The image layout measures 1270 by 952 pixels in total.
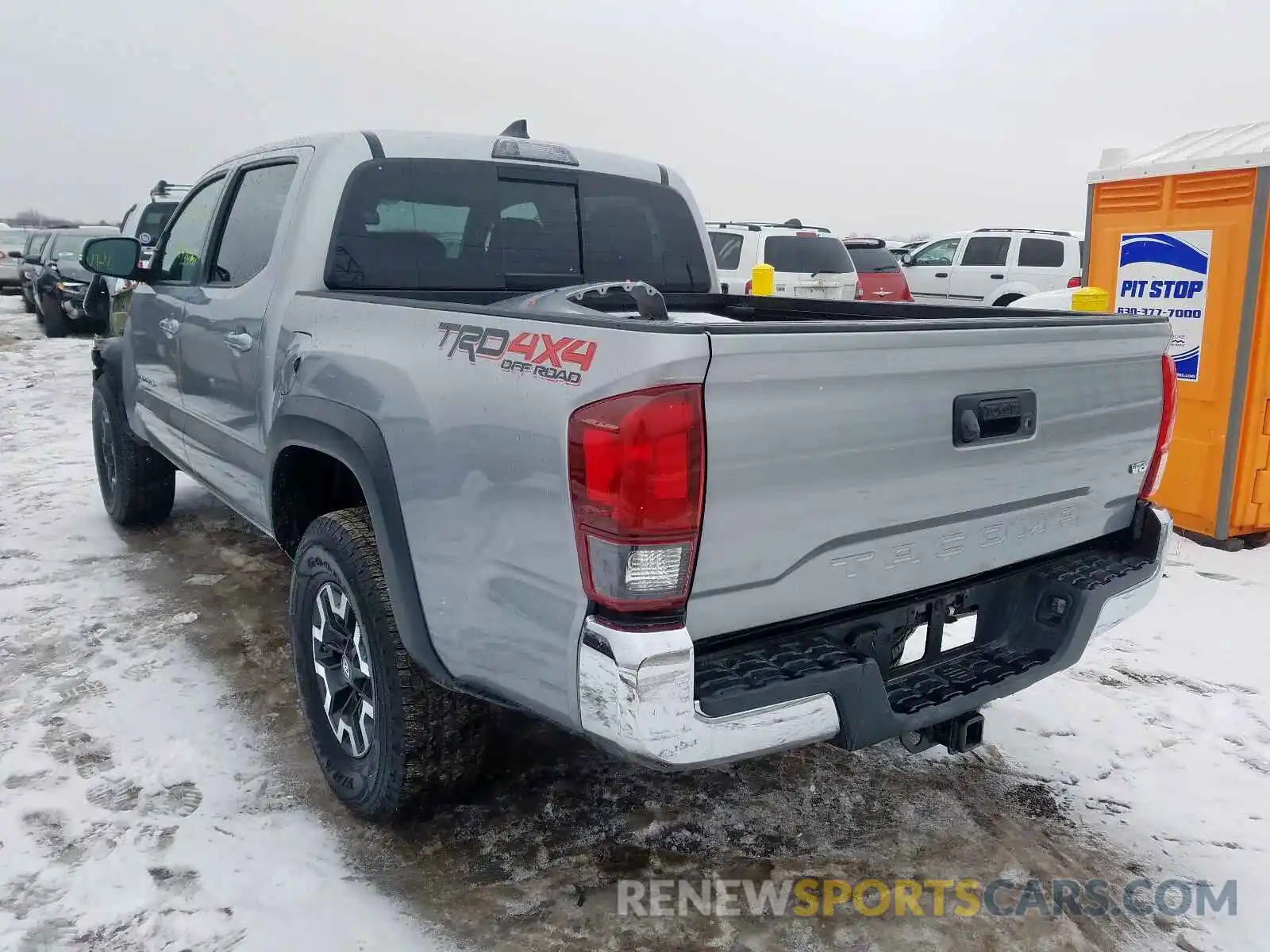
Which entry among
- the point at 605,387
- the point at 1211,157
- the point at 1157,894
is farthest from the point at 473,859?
the point at 1211,157

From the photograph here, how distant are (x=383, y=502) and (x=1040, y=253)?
14226 millimetres

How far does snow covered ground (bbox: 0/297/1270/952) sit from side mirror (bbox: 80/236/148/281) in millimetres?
1579

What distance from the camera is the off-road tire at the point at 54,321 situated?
1702cm

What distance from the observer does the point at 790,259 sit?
12.0 m

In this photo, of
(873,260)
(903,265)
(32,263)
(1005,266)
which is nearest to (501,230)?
(873,260)

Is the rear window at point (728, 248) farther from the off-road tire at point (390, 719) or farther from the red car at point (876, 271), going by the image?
the off-road tire at point (390, 719)

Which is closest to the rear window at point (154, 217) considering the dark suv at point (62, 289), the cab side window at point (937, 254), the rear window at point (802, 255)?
the dark suv at point (62, 289)

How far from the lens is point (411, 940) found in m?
2.38

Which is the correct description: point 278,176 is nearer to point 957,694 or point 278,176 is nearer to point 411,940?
point 411,940

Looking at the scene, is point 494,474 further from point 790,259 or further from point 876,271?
point 876,271

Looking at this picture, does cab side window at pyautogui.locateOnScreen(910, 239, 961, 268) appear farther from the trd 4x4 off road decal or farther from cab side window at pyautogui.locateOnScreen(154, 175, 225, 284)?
the trd 4x4 off road decal

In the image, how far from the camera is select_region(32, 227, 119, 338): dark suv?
650 inches

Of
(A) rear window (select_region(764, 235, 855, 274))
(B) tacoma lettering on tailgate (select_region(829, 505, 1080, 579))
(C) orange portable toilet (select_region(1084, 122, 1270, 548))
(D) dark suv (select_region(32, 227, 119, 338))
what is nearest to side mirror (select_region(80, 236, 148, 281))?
(B) tacoma lettering on tailgate (select_region(829, 505, 1080, 579))

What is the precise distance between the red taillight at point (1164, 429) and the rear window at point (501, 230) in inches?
75.1
